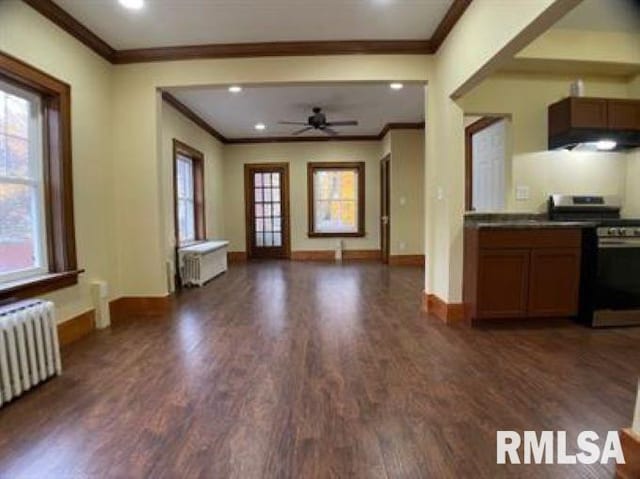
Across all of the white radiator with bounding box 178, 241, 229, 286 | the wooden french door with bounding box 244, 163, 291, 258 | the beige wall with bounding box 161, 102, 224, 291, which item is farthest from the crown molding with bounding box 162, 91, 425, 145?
the white radiator with bounding box 178, 241, 229, 286

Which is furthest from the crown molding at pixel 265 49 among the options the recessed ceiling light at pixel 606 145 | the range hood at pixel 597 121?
the recessed ceiling light at pixel 606 145

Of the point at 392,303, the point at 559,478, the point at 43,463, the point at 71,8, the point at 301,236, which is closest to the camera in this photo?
the point at 559,478

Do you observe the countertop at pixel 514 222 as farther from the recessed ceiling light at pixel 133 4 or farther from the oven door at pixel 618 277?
the recessed ceiling light at pixel 133 4

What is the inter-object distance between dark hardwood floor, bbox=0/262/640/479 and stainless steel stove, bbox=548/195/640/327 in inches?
7.7

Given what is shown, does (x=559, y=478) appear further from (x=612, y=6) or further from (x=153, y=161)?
(x=153, y=161)

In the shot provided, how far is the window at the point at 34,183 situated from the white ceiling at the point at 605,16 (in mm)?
4097

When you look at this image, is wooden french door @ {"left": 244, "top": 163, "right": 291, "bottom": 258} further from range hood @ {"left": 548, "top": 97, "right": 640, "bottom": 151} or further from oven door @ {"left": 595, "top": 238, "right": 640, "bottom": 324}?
oven door @ {"left": 595, "top": 238, "right": 640, "bottom": 324}

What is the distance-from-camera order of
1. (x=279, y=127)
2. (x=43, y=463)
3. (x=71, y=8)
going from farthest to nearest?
(x=279, y=127), (x=71, y=8), (x=43, y=463)

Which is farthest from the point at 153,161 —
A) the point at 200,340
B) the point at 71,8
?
the point at 200,340

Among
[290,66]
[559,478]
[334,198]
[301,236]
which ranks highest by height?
[290,66]

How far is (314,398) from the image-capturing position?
7.30 ft

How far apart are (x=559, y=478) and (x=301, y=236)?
742 cm

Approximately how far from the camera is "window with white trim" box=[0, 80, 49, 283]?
2.82m

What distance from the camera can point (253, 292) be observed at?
5.27 meters
